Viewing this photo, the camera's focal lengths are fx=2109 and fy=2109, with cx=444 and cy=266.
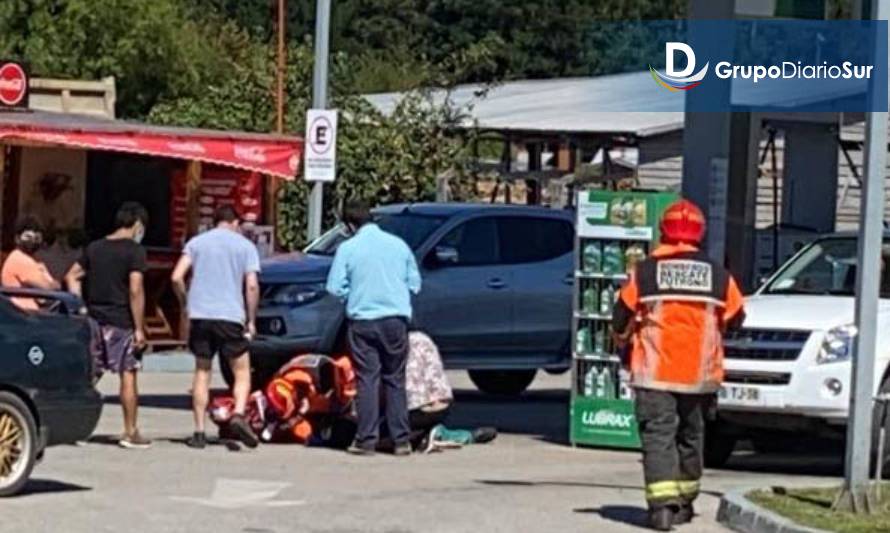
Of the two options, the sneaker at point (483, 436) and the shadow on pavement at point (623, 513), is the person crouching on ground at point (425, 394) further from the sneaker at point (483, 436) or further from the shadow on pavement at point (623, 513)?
the shadow on pavement at point (623, 513)

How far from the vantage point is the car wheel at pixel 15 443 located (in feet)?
43.0

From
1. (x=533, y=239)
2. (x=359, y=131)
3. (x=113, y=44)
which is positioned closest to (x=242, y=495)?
(x=533, y=239)

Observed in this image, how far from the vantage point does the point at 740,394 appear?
15.6 metres

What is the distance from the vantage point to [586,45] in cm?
6944

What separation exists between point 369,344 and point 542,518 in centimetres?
386

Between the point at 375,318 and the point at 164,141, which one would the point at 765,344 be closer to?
the point at 375,318

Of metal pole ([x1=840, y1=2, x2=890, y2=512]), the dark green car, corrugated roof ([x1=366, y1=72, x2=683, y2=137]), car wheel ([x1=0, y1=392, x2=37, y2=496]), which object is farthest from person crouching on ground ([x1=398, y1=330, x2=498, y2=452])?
corrugated roof ([x1=366, y1=72, x2=683, y2=137])

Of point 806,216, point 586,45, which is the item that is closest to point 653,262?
point 806,216

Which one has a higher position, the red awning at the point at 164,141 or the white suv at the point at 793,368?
the red awning at the point at 164,141

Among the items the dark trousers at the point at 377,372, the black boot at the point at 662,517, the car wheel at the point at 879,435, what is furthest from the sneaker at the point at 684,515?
the dark trousers at the point at 377,372

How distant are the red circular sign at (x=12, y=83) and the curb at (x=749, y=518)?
1715cm

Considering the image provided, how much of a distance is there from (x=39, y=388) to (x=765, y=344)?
5.48 meters

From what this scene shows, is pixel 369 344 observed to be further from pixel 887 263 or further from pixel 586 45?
pixel 586 45

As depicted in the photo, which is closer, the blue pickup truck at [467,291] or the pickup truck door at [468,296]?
the blue pickup truck at [467,291]
